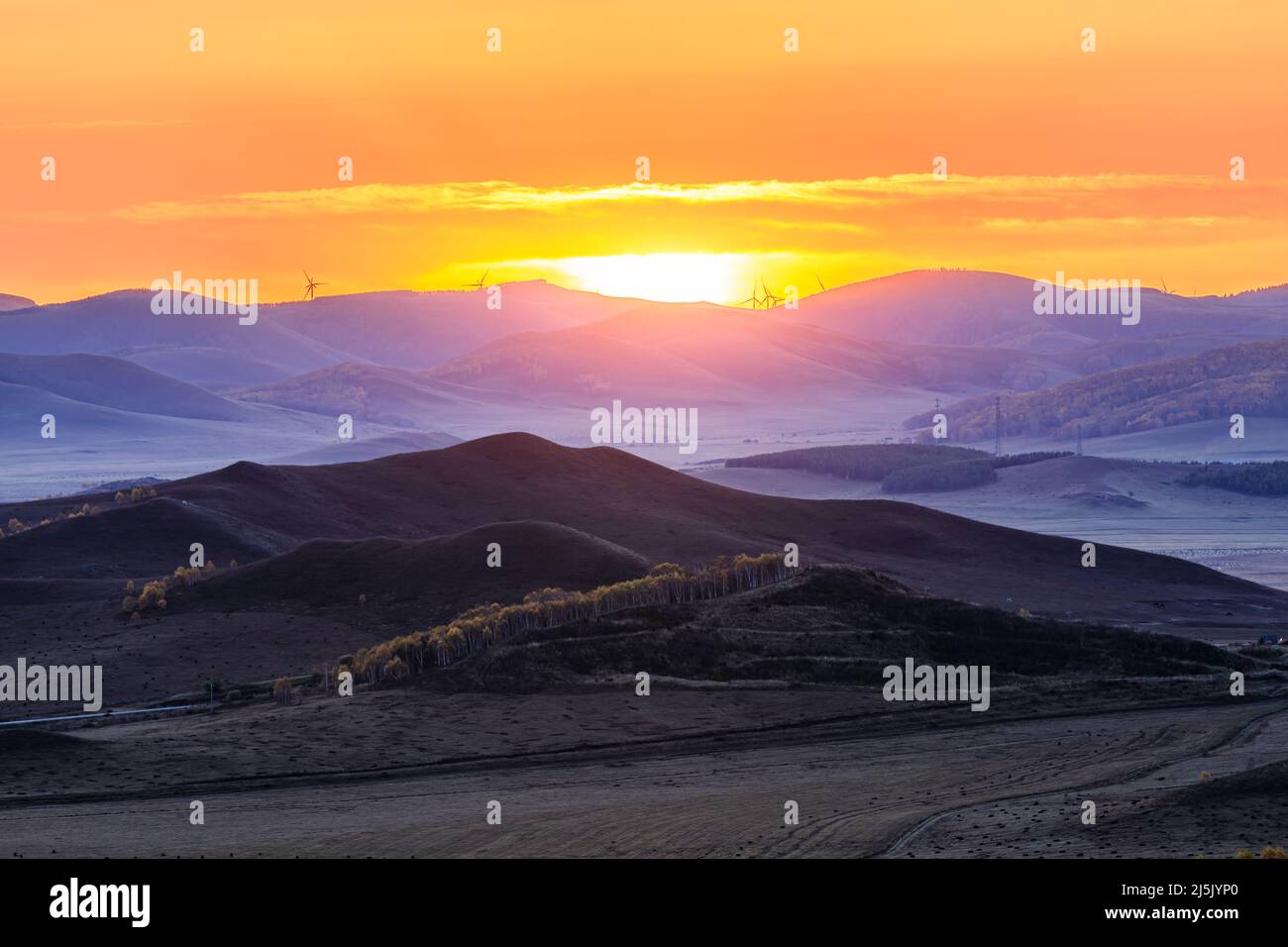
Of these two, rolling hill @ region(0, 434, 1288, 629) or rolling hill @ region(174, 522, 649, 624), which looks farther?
rolling hill @ region(0, 434, 1288, 629)

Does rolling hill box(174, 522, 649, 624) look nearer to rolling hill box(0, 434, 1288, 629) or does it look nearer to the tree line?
the tree line

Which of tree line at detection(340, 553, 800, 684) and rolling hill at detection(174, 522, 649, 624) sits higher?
rolling hill at detection(174, 522, 649, 624)

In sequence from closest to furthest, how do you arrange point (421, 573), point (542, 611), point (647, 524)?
1. point (542, 611)
2. point (421, 573)
3. point (647, 524)

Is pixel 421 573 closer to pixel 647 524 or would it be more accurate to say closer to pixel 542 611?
pixel 542 611

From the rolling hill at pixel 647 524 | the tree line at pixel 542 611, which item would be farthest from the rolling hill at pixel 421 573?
the rolling hill at pixel 647 524

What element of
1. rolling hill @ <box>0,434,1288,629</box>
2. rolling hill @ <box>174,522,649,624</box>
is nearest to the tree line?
rolling hill @ <box>174,522,649,624</box>

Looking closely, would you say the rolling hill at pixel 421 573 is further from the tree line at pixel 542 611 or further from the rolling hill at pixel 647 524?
the rolling hill at pixel 647 524

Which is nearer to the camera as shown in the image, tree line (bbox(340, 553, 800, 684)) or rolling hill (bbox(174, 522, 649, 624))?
tree line (bbox(340, 553, 800, 684))

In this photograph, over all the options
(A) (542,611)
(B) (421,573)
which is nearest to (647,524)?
(B) (421,573)

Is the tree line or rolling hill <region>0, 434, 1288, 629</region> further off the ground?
rolling hill <region>0, 434, 1288, 629</region>

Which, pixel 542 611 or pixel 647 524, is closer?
pixel 542 611

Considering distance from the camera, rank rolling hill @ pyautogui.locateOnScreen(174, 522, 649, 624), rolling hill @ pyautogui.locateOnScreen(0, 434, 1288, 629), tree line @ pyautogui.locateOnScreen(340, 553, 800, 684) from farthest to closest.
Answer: rolling hill @ pyautogui.locateOnScreen(0, 434, 1288, 629) < rolling hill @ pyautogui.locateOnScreen(174, 522, 649, 624) < tree line @ pyautogui.locateOnScreen(340, 553, 800, 684)

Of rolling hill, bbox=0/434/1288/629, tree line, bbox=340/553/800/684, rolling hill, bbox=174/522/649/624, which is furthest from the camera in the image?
rolling hill, bbox=0/434/1288/629
